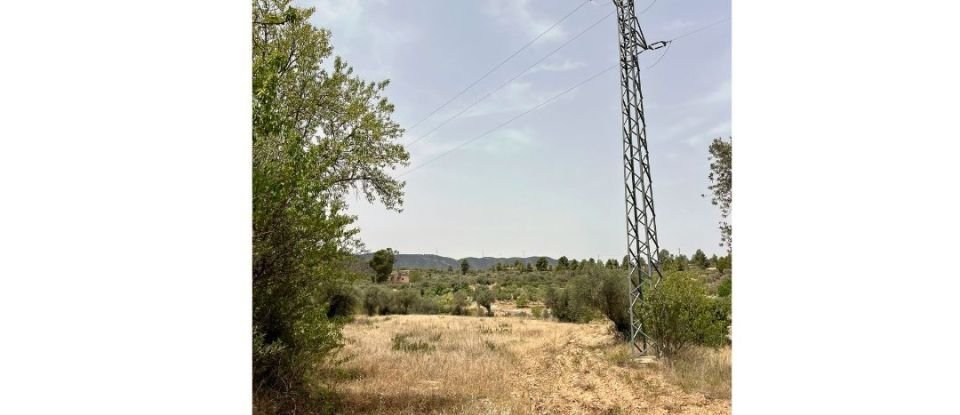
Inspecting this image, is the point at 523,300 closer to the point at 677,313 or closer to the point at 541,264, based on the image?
the point at 677,313

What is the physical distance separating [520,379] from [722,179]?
7.51 metres

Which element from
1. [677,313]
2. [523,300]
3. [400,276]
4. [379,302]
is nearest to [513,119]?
[677,313]

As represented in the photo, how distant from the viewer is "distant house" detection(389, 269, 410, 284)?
1286 inches

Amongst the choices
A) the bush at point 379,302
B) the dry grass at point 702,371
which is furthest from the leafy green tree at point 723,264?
the dry grass at point 702,371

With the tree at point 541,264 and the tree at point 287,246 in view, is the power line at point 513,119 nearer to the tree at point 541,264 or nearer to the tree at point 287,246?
the tree at point 287,246

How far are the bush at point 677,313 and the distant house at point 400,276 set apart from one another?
25391 millimetres

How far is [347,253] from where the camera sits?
3.98m

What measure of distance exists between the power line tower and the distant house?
84.0ft

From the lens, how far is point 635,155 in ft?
23.6

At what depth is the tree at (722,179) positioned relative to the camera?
37.2ft

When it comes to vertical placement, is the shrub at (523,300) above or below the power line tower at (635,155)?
below
